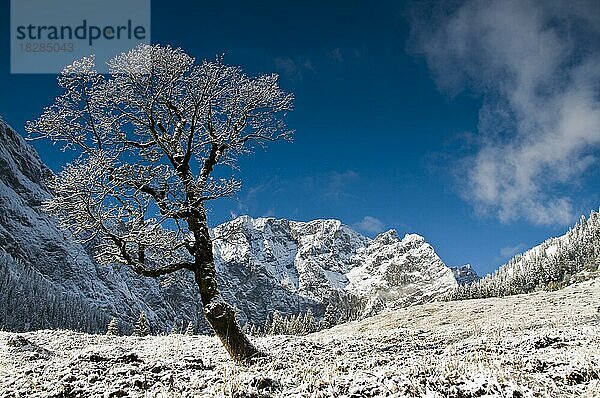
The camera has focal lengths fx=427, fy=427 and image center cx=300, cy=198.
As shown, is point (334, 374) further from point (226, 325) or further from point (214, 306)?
point (214, 306)

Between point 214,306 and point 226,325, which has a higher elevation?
point 214,306

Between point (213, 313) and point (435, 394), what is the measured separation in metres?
7.59

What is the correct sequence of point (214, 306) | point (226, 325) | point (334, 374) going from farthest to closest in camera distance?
point (214, 306) < point (226, 325) < point (334, 374)

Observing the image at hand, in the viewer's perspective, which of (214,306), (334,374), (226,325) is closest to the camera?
(334,374)

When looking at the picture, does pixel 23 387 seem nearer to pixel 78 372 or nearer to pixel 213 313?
pixel 78 372

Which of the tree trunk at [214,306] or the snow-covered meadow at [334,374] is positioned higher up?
the tree trunk at [214,306]

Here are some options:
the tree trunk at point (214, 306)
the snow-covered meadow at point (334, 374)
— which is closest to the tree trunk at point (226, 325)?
the tree trunk at point (214, 306)

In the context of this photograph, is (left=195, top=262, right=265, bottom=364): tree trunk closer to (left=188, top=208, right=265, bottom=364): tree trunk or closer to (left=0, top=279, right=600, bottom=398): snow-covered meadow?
(left=188, top=208, right=265, bottom=364): tree trunk

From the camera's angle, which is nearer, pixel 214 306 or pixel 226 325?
pixel 226 325

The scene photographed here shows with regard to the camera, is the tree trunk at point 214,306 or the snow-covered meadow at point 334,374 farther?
the tree trunk at point 214,306

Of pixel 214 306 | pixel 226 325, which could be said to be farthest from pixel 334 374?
pixel 214 306

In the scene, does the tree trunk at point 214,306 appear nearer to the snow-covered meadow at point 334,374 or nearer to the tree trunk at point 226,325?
the tree trunk at point 226,325

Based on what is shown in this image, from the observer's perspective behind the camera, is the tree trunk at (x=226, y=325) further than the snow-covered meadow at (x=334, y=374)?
Yes

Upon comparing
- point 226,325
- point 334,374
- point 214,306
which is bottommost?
point 334,374
